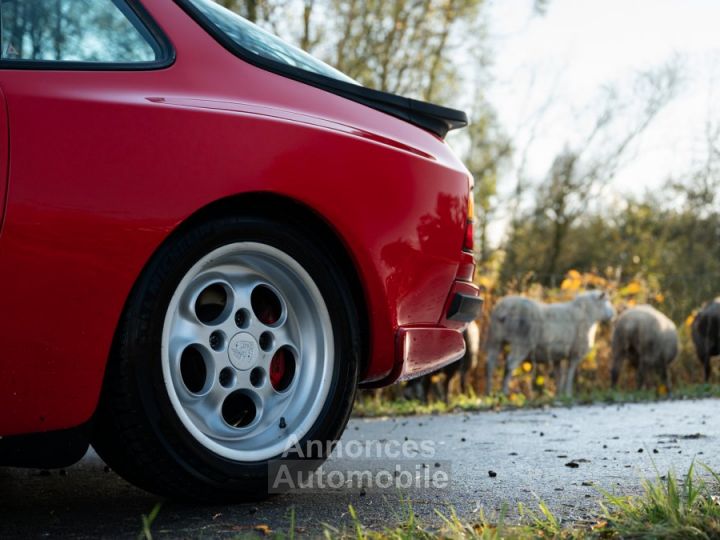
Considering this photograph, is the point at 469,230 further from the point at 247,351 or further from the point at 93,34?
the point at 93,34

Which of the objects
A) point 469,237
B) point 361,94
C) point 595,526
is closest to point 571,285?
point 469,237

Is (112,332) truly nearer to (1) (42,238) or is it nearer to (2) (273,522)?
(1) (42,238)

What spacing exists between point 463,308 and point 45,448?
1770 mm

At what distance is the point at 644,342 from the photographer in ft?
39.7

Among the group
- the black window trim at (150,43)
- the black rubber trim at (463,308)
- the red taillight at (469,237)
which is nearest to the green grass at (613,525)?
the black rubber trim at (463,308)

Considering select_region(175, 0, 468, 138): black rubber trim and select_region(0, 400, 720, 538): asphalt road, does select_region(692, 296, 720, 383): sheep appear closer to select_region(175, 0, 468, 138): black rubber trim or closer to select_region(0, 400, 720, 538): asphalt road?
select_region(0, 400, 720, 538): asphalt road

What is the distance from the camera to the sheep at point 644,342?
1215 cm

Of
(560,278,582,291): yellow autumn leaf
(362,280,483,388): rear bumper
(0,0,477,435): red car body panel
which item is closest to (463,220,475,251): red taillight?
(362,280,483,388): rear bumper

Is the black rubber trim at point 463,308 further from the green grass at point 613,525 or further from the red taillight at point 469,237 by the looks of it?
the green grass at point 613,525

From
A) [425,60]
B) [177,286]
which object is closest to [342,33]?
[425,60]

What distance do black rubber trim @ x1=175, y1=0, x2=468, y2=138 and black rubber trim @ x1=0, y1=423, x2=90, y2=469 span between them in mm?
1309

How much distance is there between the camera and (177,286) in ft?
8.71

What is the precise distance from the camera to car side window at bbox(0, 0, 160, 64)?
8.75ft

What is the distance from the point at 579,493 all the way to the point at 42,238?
2.00 metres
